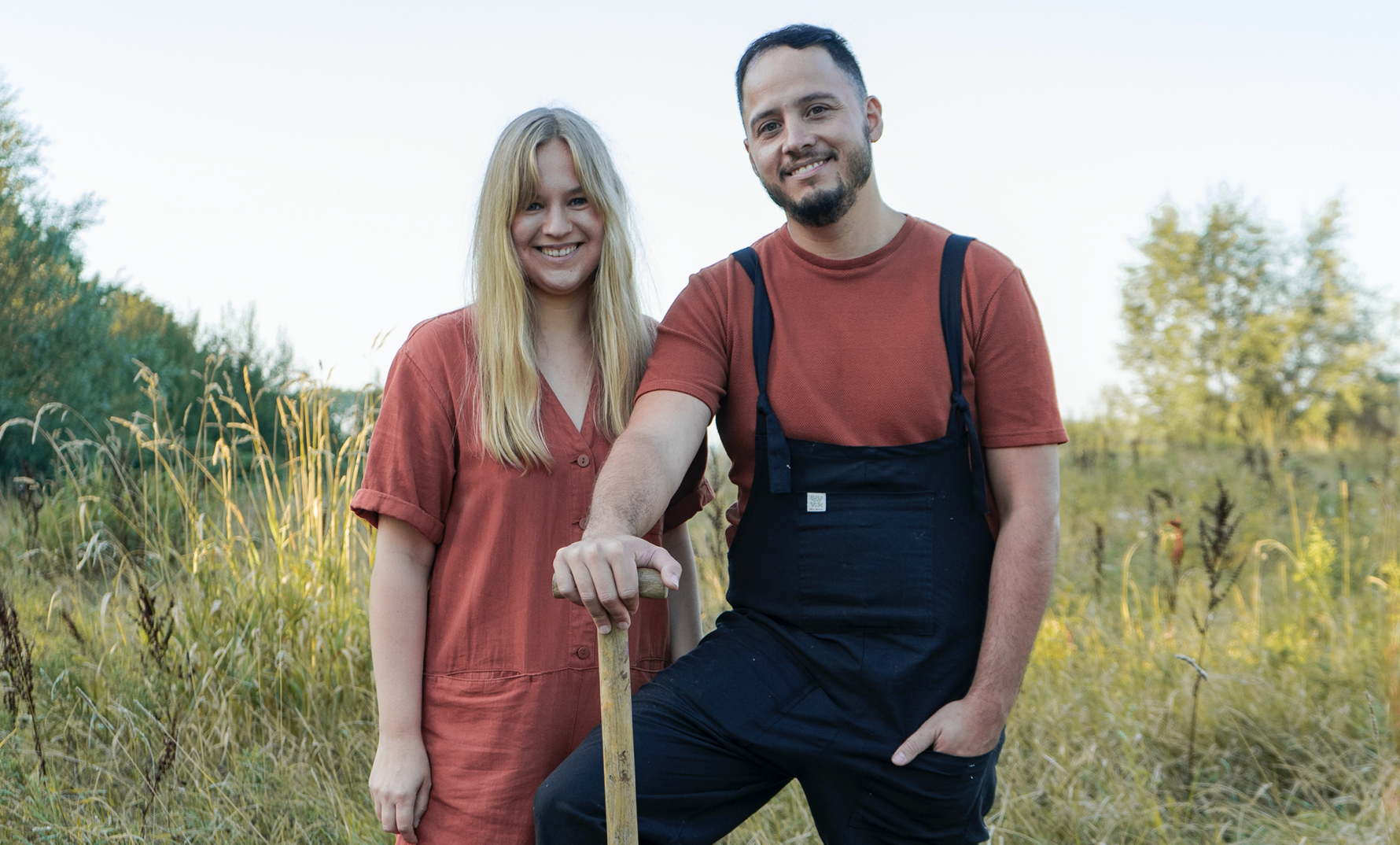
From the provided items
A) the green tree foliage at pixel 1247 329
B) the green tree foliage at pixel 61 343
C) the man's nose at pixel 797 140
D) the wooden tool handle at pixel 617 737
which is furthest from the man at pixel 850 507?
the green tree foliage at pixel 1247 329

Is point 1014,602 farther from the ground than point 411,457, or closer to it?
closer to it

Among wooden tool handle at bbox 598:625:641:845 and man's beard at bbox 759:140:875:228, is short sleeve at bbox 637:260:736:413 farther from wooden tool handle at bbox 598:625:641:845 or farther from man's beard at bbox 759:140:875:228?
wooden tool handle at bbox 598:625:641:845

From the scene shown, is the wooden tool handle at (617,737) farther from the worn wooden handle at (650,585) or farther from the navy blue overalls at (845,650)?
the navy blue overalls at (845,650)

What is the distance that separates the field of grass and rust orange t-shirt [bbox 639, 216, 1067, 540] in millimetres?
1631

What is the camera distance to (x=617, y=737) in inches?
68.1

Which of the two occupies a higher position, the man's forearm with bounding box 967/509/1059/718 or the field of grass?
the man's forearm with bounding box 967/509/1059/718

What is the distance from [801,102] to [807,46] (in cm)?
16

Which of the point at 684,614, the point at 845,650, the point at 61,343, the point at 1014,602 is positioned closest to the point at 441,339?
the point at 684,614

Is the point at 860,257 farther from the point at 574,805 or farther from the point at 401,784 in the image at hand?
the point at 401,784

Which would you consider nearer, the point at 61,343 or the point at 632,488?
the point at 632,488

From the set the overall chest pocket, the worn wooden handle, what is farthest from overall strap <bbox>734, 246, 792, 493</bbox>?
the worn wooden handle

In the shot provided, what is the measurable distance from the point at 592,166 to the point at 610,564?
1058mm

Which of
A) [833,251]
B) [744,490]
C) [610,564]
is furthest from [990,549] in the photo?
[610,564]

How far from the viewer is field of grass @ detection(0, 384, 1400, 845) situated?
328cm
